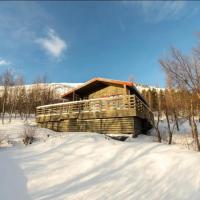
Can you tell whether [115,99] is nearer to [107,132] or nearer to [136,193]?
[107,132]

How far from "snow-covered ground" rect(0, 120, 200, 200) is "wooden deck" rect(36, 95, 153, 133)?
5.75m

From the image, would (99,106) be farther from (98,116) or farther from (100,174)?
(100,174)

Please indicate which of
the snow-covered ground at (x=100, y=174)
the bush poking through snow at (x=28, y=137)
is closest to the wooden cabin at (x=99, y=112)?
the bush poking through snow at (x=28, y=137)

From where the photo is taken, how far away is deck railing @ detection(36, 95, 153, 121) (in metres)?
15.9

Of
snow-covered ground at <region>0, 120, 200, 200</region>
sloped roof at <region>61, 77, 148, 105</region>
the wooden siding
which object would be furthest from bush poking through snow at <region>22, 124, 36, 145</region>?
the wooden siding

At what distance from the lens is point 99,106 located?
57.2 ft

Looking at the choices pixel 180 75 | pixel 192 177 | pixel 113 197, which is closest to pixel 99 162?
pixel 113 197

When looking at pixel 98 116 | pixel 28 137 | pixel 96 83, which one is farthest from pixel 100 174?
pixel 96 83

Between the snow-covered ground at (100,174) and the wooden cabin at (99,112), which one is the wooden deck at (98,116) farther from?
the snow-covered ground at (100,174)

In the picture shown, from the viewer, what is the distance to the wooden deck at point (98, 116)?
15656mm

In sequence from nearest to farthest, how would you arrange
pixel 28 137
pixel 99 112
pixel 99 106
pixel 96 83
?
pixel 28 137 → pixel 99 112 → pixel 99 106 → pixel 96 83

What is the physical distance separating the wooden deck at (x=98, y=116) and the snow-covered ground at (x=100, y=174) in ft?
18.9

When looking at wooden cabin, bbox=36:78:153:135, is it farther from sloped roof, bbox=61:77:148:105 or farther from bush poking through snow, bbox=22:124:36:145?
bush poking through snow, bbox=22:124:36:145

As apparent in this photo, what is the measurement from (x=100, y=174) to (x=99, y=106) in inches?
416
